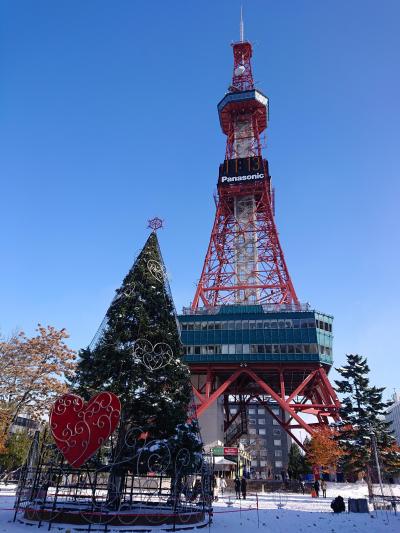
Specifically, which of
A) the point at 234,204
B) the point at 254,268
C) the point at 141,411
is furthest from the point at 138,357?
the point at 234,204

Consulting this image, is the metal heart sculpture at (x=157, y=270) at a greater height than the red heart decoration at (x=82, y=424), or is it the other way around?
the metal heart sculpture at (x=157, y=270)

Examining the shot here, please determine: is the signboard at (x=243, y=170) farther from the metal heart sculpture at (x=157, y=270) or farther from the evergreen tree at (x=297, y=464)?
the metal heart sculpture at (x=157, y=270)

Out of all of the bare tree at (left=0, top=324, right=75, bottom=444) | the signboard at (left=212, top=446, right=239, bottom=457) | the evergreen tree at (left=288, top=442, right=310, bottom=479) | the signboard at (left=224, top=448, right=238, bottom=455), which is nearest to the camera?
the bare tree at (left=0, top=324, right=75, bottom=444)

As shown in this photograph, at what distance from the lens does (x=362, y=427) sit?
30.6 meters

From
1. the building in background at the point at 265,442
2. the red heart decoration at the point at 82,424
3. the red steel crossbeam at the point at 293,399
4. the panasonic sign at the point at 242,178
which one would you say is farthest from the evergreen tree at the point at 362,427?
the building in background at the point at 265,442

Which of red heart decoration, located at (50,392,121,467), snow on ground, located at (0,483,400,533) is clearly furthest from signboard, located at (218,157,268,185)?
red heart decoration, located at (50,392,121,467)

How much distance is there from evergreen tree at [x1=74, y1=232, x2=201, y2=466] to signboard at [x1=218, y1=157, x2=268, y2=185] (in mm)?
54779

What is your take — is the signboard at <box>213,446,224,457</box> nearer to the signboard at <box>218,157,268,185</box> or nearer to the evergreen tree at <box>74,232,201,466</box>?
the evergreen tree at <box>74,232,201,466</box>

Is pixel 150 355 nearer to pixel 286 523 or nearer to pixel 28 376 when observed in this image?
pixel 286 523

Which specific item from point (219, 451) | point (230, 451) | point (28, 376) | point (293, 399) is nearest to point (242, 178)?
point (293, 399)

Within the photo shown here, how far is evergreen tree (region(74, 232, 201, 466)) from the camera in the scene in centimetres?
1383

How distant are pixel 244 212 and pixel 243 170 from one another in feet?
23.5

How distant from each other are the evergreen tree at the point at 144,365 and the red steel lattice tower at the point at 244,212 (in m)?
41.7

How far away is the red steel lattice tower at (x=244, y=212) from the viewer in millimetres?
60344
